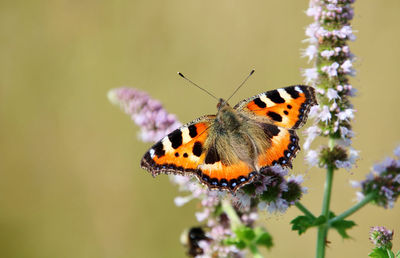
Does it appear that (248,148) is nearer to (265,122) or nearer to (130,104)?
(265,122)

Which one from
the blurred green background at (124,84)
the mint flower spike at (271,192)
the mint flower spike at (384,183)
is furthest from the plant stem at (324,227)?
the blurred green background at (124,84)

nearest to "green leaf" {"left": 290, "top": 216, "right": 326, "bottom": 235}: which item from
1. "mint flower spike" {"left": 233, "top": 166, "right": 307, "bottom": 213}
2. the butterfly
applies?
"mint flower spike" {"left": 233, "top": 166, "right": 307, "bottom": 213}

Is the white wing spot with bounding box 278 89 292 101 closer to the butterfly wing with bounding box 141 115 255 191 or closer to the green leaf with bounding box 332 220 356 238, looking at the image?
the butterfly wing with bounding box 141 115 255 191

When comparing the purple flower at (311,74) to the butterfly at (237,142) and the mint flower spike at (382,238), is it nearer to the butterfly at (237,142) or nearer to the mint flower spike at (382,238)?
the butterfly at (237,142)

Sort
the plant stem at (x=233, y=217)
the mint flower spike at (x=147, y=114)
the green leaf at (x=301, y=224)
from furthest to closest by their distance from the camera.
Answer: the mint flower spike at (x=147, y=114), the plant stem at (x=233, y=217), the green leaf at (x=301, y=224)

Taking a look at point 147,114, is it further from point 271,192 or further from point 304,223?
point 304,223

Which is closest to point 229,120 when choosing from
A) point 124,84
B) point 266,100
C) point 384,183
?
point 266,100
